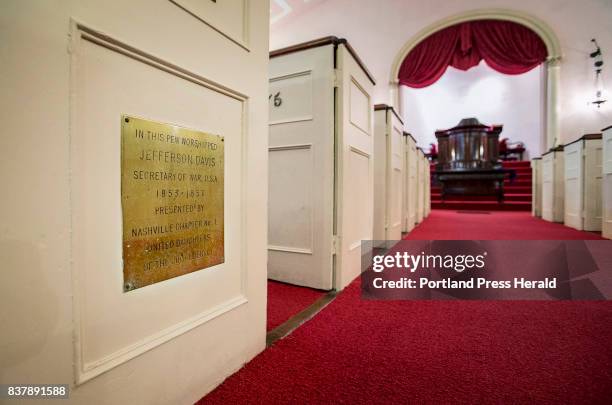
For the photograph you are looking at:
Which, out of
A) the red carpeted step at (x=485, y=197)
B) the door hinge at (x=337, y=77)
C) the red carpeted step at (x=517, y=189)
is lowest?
the red carpeted step at (x=485, y=197)

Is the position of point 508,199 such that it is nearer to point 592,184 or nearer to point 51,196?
point 592,184

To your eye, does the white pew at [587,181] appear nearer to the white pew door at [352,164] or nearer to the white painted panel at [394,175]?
the white painted panel at [394,175]

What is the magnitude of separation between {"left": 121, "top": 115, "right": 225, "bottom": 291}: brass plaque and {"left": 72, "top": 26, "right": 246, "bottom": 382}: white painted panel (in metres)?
0.02

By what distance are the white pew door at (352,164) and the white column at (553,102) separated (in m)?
6.79

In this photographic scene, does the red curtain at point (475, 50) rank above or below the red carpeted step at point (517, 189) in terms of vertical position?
above

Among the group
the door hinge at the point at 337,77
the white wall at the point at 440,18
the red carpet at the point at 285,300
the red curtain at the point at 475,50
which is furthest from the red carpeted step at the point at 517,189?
the red carpet at the point at 285,300

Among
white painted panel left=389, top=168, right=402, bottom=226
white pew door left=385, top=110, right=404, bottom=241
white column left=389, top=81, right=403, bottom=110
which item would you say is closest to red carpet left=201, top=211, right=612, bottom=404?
white pew door left=385, top=110, right=404, bottom=241

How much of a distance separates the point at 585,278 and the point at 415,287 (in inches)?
45.0

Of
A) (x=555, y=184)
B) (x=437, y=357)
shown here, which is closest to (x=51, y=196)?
(x=437, y=357)

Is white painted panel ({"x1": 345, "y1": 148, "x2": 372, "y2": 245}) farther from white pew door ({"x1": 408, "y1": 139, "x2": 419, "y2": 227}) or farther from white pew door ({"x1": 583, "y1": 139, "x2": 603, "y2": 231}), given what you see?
white pew door ({"x1": 583, "y1": 139, "x2": 603, "y2": 231})

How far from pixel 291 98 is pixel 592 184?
14.5 feet

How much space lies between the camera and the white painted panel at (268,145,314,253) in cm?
190

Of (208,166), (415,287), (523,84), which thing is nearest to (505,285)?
(415,287)

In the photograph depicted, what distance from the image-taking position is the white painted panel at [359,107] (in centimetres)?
198
